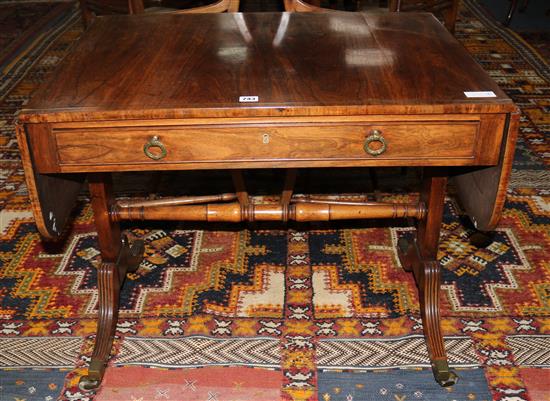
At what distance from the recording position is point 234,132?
5.10 ft

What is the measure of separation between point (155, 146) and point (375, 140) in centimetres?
54

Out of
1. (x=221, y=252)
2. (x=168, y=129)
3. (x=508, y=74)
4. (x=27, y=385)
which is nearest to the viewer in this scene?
(x=168, y=129)

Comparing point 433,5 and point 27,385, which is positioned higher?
point 433,5

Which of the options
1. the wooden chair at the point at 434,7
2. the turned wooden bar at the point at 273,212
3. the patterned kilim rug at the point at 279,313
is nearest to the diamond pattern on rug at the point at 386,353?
the patterned kilim rug at the point at 279,313


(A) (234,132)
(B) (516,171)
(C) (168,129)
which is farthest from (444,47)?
(B) (516,171)

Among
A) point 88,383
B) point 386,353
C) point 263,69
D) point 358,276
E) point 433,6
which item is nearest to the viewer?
point 263,69

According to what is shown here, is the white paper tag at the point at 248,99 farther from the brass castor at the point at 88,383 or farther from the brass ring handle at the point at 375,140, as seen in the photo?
the brass castor at the point at 88,383

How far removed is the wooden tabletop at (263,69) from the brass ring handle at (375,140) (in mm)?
66

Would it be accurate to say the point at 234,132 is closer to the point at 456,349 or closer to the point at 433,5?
the point at 456,349

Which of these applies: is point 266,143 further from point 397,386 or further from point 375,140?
point 397,386

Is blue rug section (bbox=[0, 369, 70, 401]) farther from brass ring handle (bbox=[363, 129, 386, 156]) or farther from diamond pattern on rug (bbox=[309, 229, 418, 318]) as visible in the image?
brass ring handle (bbox=[363, 129, 386, 156])

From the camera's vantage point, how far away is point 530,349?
6.61ft

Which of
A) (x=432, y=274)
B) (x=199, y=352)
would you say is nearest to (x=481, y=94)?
(x=432, y=274)

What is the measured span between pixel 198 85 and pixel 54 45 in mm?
3599
